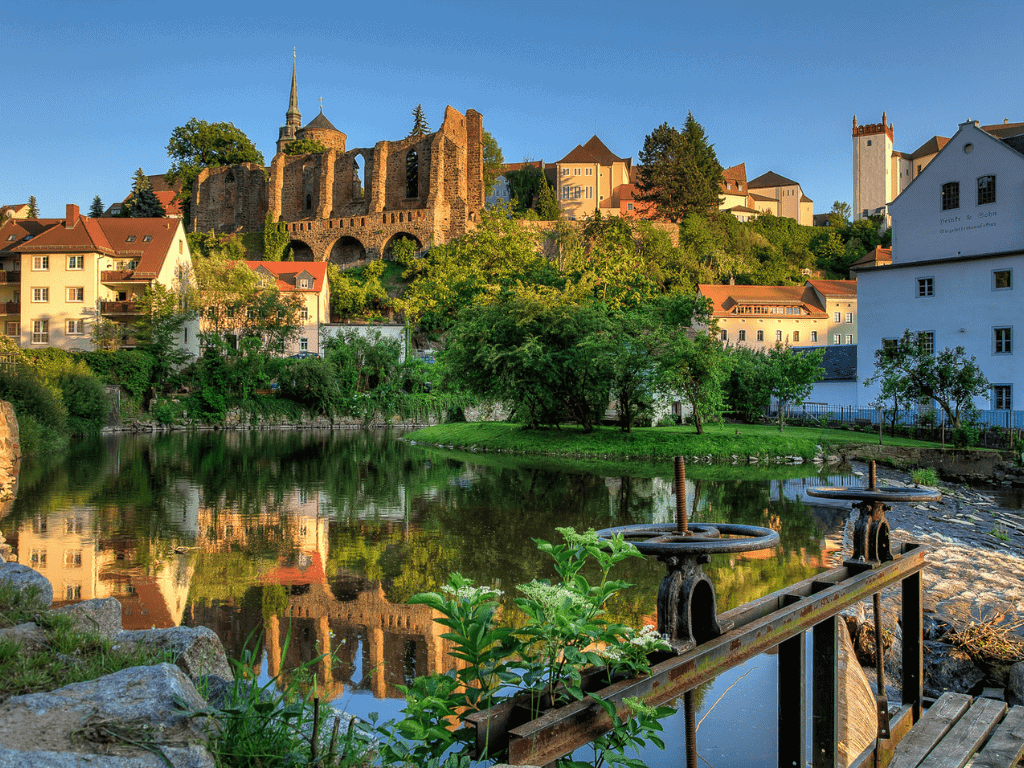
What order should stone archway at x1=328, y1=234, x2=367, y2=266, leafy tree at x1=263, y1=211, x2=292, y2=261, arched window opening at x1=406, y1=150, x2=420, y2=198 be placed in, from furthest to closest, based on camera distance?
arched window opening at x1=406, y1=150, x2=420, y2=198 < stone archway at x1=328, y1=234, x2=367, y2=266 < leafy tree at x1=263, y1=211, x2=292, y2=261

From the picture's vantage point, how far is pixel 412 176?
93.2 meters

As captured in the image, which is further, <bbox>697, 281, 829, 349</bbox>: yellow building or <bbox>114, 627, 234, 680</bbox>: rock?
<bbox>697, 281, 829, 349</bbox>: yellow building

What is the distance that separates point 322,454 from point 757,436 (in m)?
18.7

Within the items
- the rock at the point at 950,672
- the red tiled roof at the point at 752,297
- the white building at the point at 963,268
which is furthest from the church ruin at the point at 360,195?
the rock at the point at 950,672

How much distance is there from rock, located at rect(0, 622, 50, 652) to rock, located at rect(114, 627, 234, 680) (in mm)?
413

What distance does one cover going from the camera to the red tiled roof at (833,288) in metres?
80.9

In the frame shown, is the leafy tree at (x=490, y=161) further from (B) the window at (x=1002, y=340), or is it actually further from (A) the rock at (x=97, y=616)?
(A) the rock at (x=97, y=616)

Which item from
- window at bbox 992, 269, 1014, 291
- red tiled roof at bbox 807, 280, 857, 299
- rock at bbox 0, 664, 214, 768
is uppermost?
red tiled roof at bbox 807, 280, 857, 299

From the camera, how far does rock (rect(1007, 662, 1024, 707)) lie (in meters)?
7.27

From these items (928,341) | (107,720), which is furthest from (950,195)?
(107,720)

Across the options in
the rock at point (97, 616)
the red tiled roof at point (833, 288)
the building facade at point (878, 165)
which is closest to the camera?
the rock at point (97, 616)

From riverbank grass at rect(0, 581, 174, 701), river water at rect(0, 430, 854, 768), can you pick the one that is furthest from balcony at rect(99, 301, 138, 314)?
riverbank grass at rect(0, 581, 174, 701)

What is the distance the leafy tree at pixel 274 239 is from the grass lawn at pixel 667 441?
5623cm

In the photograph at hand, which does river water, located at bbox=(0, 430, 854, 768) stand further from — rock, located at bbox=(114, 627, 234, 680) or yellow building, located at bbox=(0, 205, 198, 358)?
yellow building, located at bbox=(0, 205, 198, 358)
